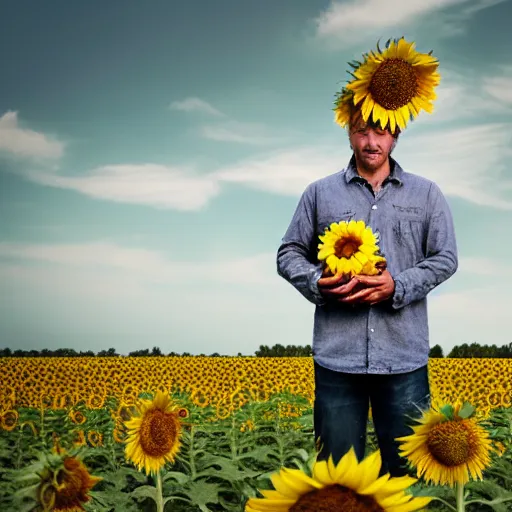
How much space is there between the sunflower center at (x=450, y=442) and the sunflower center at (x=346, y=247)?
34.9 inches

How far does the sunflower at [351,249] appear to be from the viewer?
3.21 meters

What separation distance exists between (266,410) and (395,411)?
144 inches

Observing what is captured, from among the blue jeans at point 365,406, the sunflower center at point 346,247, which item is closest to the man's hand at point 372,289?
the sunflower center at point 346,247

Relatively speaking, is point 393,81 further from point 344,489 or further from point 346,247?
point 344,489

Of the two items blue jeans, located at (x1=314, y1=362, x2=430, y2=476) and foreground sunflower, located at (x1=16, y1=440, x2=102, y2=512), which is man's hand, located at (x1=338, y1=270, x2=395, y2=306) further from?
foreground sunflower, located at (x1=16, y1=440, x2=102, y2=512)

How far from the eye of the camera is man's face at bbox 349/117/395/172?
361 cm

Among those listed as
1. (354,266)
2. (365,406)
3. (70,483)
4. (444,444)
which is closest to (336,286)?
(354,266)

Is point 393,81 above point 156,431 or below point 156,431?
above

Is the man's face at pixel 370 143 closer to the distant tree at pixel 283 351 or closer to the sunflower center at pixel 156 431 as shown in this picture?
the sunflower center at pixel 156 431

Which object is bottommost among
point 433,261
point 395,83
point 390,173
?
point 433,261

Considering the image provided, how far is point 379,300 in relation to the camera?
11.1 ft

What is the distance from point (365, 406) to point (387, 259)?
0.73 metres

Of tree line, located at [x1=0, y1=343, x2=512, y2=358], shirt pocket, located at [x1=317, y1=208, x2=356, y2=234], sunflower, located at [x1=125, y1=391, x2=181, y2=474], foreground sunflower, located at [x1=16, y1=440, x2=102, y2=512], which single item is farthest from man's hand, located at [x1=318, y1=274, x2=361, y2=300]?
tree line, located at [x1=0, y1=343, x2=512, y2=358]

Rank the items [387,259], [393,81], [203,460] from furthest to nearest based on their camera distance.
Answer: [203,460] → [387,259] → [393,81]
